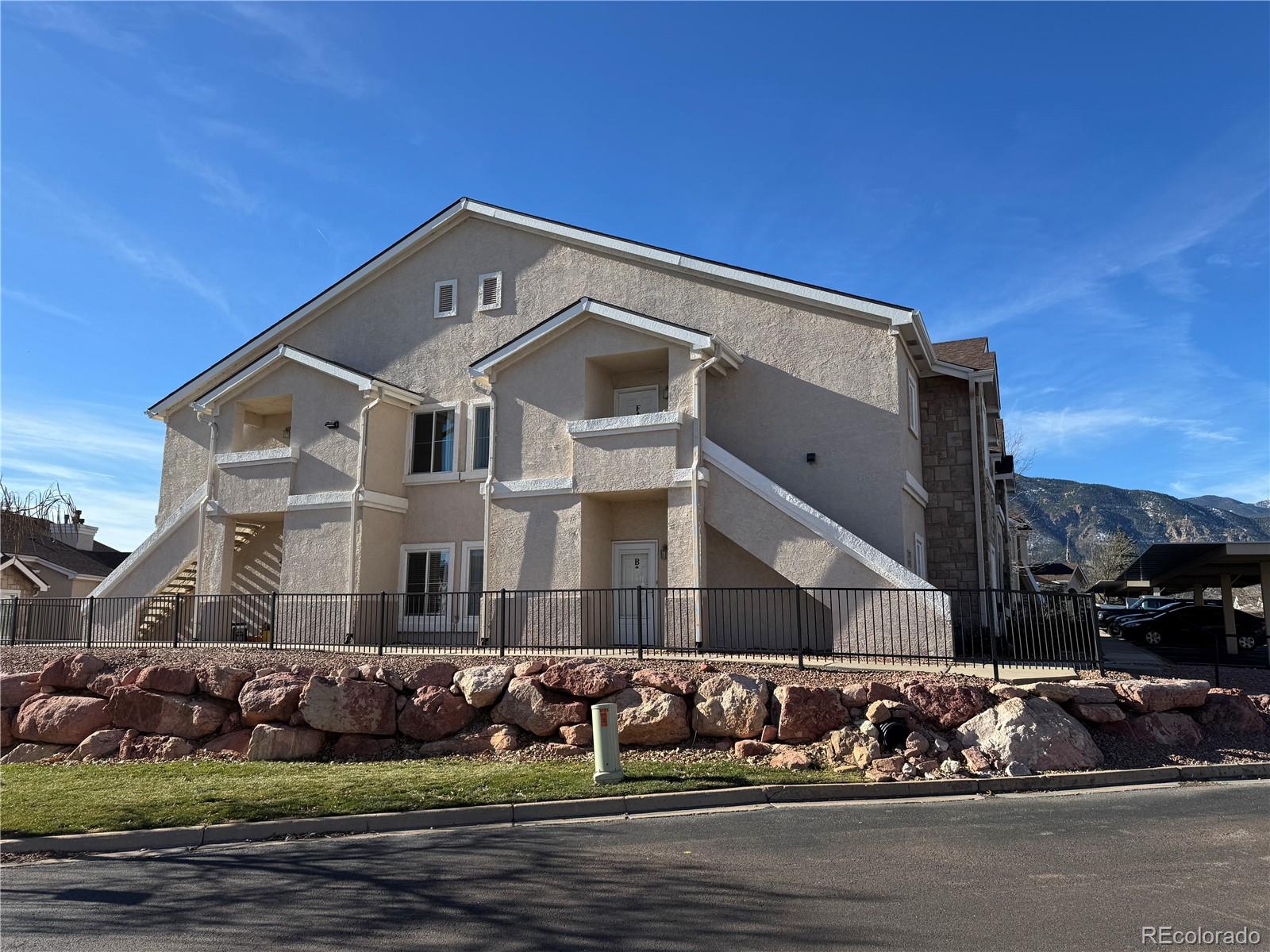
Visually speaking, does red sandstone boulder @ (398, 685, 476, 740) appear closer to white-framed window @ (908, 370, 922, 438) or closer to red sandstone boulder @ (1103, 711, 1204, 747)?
red sandstone boulder @ (1103, 711, 1204, 747)

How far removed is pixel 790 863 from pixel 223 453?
19.0 m

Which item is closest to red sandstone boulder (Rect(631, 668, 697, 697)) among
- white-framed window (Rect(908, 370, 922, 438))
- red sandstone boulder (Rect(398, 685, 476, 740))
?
red sandstone boulder (Rect(398, 685, 476, 740))

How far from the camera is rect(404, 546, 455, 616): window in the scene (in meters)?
21.0

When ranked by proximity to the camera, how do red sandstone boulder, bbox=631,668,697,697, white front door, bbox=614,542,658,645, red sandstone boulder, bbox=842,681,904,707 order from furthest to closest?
white front door, bbox=614,542,658,645, red sandstone boulder, bbox=631,668,697,697, red sandstone boulder, bbox=842,681,904,707

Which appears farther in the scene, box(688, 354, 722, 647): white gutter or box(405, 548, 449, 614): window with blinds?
box(405, 548, 449, 614): window with blinds

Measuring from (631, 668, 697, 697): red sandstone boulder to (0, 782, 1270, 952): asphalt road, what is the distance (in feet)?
10.6

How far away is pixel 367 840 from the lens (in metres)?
9.19

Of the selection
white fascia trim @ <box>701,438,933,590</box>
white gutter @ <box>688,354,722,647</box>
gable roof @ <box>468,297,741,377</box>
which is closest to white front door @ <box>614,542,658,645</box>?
white gutter @ <box>688,354,722,647</box>

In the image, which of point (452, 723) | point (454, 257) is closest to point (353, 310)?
point (454, 257)

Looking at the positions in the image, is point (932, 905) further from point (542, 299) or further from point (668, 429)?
point (542, 299)

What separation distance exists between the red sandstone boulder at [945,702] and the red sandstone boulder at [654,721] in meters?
3.11

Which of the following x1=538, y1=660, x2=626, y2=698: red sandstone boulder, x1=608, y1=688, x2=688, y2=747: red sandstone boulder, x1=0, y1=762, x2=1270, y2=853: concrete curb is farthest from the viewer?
x1=538, y1=660, x2=626, y2=698: red sandstone boulder

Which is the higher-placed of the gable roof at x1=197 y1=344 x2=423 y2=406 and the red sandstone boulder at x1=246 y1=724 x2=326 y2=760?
the gable roof at x1=197 y1=344 x2=423 y2=406

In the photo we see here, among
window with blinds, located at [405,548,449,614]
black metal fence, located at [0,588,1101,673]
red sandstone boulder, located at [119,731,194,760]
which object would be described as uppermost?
window with blinds, located at [405,548,449,614]
